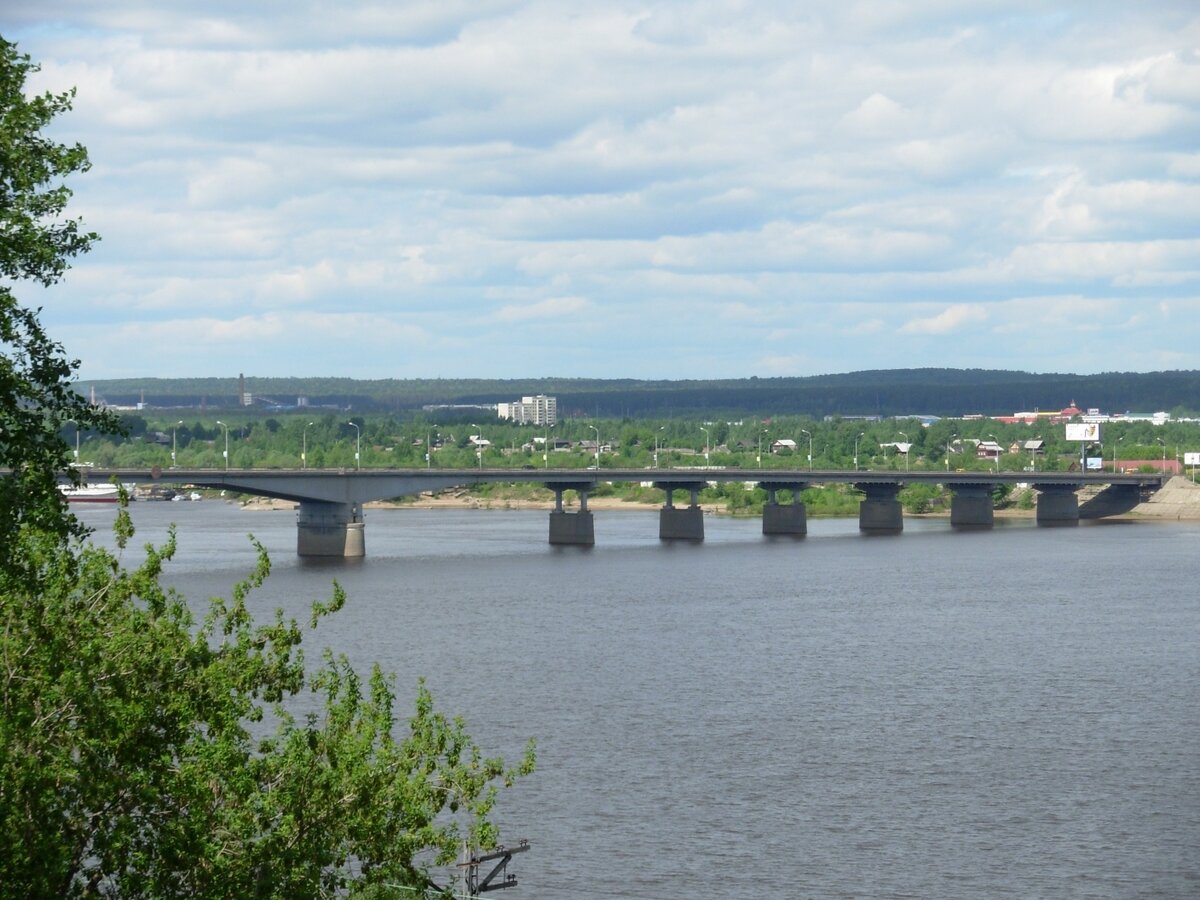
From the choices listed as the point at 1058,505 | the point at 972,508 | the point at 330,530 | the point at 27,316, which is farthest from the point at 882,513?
the point at 27,316

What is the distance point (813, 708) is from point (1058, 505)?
112m

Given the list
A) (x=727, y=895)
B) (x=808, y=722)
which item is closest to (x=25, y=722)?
(x=727, y=895)

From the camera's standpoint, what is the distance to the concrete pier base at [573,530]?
122m

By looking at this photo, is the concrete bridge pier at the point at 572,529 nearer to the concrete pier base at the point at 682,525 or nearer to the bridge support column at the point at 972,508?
the concrete pier base at the point at 682,525

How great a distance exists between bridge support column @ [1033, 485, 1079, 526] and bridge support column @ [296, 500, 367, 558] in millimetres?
66940

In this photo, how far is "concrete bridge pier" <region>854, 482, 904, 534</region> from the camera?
14250cm

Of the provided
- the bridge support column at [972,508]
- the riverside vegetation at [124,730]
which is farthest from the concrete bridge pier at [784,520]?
the riverside vegetation at [124,730]

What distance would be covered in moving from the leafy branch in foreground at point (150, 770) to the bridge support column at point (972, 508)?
131729mm

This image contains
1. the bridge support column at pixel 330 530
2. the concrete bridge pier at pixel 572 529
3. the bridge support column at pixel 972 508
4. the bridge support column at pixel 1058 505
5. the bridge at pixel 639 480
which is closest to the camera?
the bridge support column at pixel 330 530

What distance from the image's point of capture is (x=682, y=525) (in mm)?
129375

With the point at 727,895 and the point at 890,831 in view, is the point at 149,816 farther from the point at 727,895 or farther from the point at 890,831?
the point at 890,831

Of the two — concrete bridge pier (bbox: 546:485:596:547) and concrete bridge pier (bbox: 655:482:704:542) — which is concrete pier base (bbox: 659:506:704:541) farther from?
concrete bridge pier (bbox: 546:485:596:547)

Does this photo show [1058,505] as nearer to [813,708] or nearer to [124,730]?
[813,708]

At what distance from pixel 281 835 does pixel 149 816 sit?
1442 millimetres
